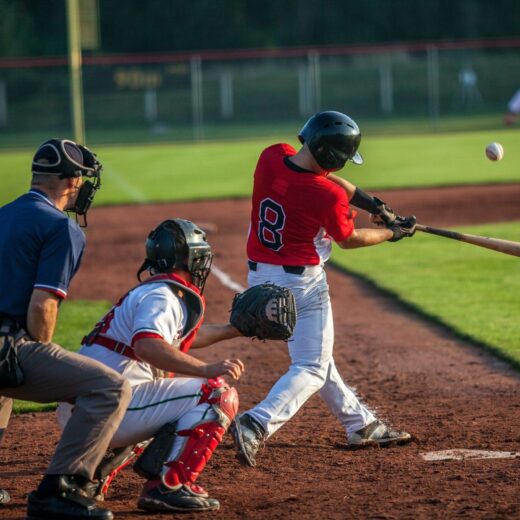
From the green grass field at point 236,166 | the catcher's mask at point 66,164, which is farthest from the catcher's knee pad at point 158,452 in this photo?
→ the green grass field at point 236,166

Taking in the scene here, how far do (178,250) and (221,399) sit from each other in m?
0.74

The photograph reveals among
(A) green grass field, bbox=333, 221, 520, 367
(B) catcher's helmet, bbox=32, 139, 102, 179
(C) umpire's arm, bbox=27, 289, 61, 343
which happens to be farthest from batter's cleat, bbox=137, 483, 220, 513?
(A) green grass field, bbox=333, 221, 520, 367

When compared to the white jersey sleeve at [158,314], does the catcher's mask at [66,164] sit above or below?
above

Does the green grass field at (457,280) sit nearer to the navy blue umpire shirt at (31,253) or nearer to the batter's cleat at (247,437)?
the batter's cleat at (247,437)

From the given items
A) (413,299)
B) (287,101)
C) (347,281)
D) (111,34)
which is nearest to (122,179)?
(347,281)

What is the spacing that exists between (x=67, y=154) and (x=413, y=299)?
6.24m

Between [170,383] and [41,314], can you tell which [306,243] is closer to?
[170,383]

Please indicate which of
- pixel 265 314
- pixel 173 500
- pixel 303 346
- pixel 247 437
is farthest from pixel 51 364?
pixel 303 346

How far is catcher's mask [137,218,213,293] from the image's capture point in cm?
488

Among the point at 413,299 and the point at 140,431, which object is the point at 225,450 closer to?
the point at 140,431

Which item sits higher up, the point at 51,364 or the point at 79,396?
the point at 51,364

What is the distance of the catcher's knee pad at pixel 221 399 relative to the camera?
4816 millimetres

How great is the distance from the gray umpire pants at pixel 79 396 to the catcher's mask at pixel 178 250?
0.57 meters

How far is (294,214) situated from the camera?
580cm
